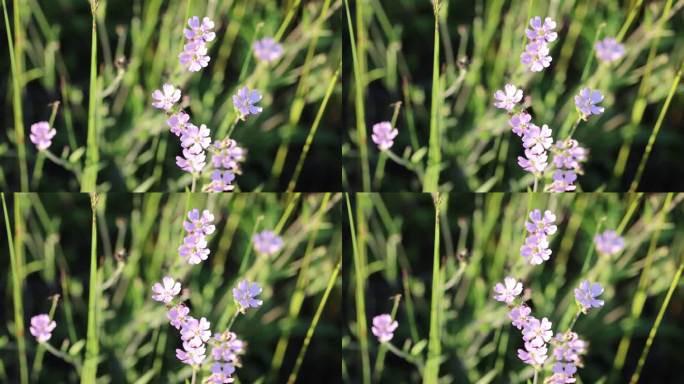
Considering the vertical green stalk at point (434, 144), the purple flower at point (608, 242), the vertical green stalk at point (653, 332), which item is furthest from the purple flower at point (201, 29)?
the vertical green stalk at point (653, 332)

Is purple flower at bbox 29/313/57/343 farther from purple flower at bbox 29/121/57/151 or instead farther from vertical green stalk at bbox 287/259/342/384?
vertical green stalk at bbox 287/259/342/384

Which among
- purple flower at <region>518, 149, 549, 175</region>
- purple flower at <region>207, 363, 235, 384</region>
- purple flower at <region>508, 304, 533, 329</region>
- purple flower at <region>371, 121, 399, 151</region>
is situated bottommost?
purple flower at <region>207, 363, 235, 384</region>

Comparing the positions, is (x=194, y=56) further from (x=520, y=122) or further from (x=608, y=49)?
(x=608, y=49)

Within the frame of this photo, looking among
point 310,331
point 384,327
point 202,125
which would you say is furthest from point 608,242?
point 202,125

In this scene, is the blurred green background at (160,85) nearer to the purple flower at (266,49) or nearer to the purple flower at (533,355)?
the purple flower at (266,49)

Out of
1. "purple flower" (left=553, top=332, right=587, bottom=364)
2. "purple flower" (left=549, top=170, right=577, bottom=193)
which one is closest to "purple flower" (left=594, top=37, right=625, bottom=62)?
"purple flower" (left=549, top=170, right=577, bottom=193)

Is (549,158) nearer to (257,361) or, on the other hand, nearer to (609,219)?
(609,219)
